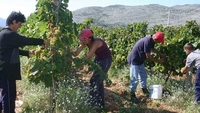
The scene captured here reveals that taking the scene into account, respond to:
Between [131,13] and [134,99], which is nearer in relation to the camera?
[134,99]

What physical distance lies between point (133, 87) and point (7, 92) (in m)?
2.80

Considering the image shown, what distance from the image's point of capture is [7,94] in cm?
385

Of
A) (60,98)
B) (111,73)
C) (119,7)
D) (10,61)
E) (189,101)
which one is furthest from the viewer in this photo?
(119,7)

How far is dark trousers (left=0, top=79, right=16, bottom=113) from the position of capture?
12.6 feet

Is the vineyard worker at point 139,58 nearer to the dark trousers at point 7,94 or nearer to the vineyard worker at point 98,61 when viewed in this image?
the vineyard worker at point 98,61

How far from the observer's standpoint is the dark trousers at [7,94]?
385 cm

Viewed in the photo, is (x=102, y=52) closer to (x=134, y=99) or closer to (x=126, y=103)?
(x=126, y=103)

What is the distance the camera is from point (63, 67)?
4.02 m

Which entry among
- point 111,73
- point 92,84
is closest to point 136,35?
point 111,73

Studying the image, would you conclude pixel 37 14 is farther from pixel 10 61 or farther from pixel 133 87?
pixel 133 87

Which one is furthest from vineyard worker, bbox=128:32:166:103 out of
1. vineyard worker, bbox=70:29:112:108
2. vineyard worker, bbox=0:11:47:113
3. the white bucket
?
vineyard worker, bbox=0:11:47:113

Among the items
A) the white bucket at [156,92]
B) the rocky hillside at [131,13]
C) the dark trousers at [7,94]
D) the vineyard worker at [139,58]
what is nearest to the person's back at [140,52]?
the vineyard worker at [139,58]

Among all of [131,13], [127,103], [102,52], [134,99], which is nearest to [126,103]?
[127,103]

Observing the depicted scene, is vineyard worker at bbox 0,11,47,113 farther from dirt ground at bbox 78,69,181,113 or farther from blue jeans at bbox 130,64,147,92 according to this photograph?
blue jeans at bbox 130,64,147,92
